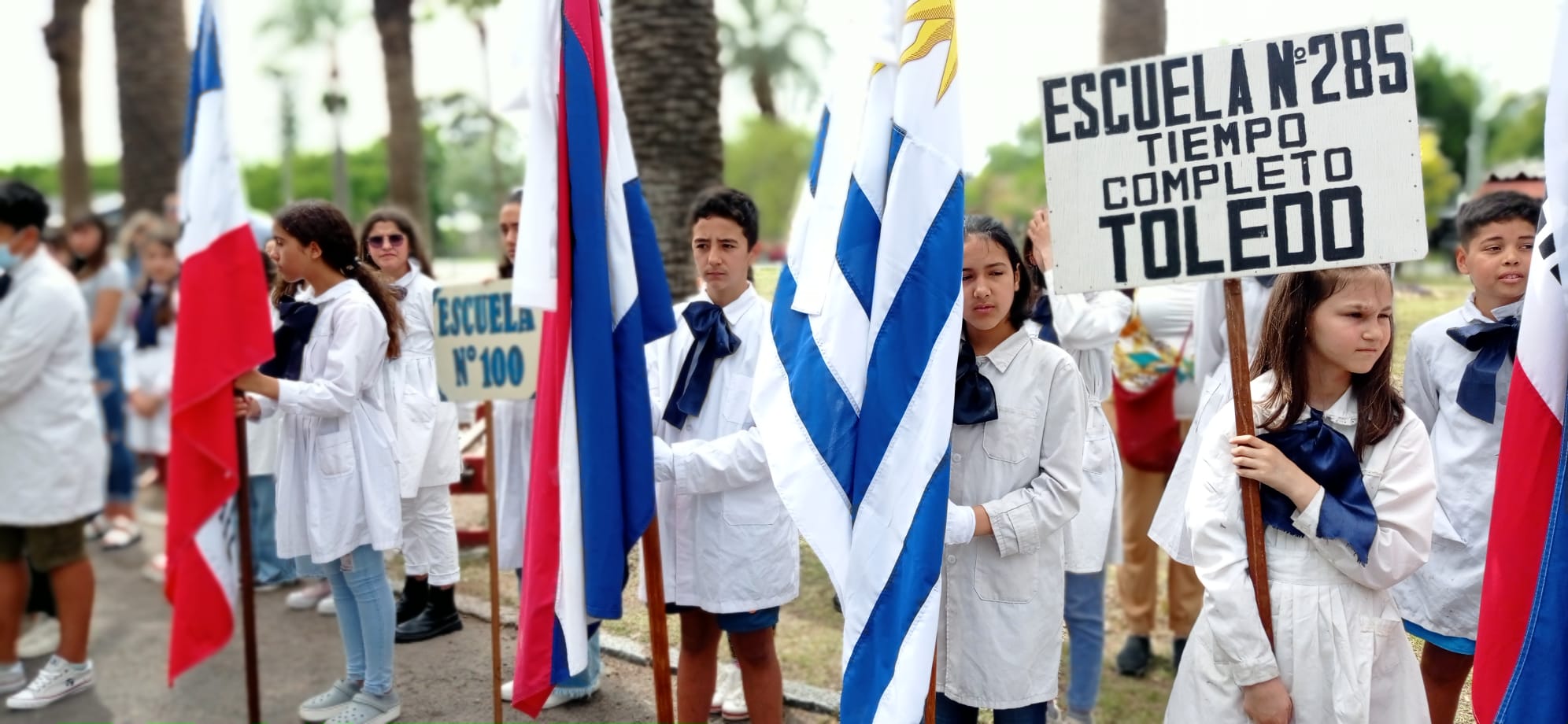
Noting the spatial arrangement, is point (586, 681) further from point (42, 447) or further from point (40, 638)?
point (40, 638)

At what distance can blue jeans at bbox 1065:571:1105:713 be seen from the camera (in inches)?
162

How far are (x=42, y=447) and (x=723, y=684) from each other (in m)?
3.01

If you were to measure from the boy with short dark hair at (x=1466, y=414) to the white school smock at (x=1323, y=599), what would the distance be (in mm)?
644

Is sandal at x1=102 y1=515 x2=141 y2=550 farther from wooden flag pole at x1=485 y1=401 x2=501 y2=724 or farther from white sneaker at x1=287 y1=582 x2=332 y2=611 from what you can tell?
wooden flag pole at x1=485 y1=401 x2=501 y2=724

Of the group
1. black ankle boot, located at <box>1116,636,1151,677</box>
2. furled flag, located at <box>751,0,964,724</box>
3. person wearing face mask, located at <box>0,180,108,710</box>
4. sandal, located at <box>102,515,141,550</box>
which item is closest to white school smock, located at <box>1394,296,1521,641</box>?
furled flag, located at <box>751,0,964,724</box>

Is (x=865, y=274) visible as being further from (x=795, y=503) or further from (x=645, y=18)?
(x=645, y=18)

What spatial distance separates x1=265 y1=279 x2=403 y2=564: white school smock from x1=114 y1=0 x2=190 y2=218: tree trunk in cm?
881

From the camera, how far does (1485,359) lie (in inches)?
124

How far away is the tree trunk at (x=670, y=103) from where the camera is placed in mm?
6457

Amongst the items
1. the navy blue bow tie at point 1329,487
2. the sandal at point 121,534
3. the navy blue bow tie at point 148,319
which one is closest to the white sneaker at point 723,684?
the navy blue bow tie at point 1329,487

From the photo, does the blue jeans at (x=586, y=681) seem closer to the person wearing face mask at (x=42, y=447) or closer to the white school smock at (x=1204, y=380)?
the person wearing face mask at (x=42, y=447)

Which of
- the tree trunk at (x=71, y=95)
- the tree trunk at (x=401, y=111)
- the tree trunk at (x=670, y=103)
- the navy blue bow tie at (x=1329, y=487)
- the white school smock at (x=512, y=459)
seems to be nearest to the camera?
the navy blue bow tie at (x=1329, y=487)

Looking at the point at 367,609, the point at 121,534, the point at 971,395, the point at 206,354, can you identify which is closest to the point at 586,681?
the point at 367,609

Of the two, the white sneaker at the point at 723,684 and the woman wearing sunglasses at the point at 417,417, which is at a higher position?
the woman wearing sunglasses at the point at 417,417
